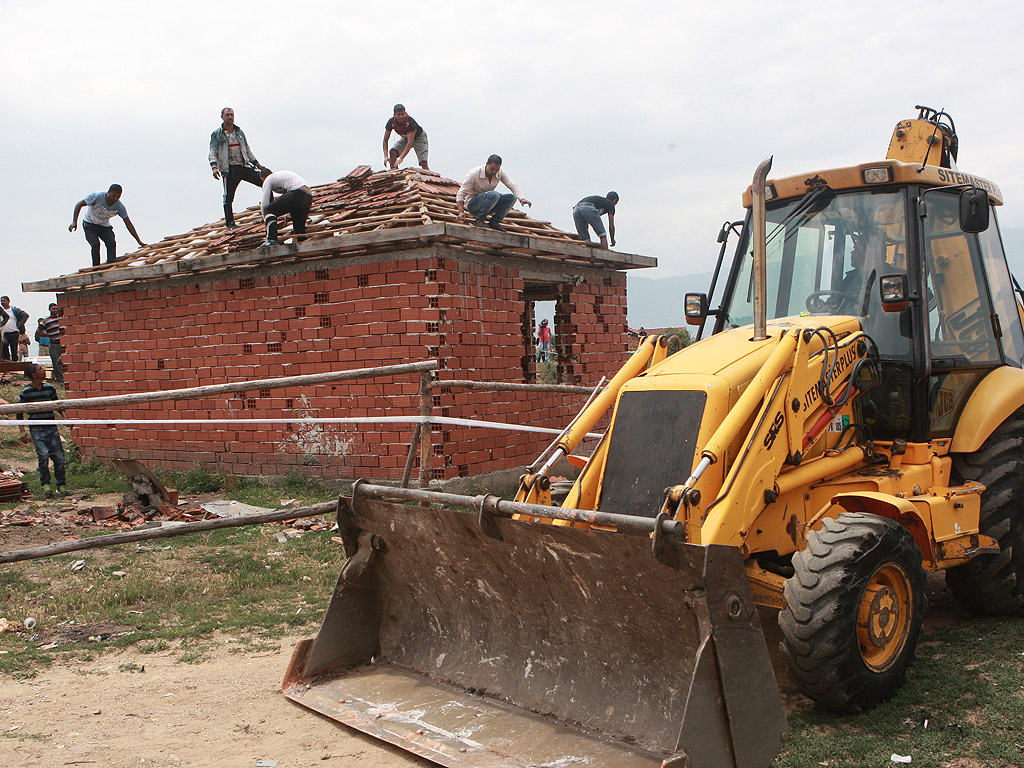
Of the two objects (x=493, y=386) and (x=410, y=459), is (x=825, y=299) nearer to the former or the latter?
(x=410, y=459)

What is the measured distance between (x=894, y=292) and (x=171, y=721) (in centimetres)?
441

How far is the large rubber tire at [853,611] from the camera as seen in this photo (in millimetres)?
3855

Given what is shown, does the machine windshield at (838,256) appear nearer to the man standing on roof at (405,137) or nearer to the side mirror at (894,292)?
the side mirror at (894,292)

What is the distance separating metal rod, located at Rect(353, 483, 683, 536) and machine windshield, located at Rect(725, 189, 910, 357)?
223 cm

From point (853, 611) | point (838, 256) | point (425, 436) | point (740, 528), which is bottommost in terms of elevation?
point (853, 611)

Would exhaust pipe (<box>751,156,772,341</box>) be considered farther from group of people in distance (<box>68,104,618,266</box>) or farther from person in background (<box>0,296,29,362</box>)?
person in background (<box>0,296,29,362</box>)

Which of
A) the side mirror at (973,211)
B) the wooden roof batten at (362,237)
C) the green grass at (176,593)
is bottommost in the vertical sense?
the green grass at (176,593)

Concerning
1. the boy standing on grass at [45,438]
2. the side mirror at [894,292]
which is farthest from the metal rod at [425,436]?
the boy standing on grass at [45,438]

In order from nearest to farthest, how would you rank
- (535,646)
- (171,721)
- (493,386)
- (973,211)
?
1. (535,646)
2. (171,721)
3. (973,211)
4. (493,386)

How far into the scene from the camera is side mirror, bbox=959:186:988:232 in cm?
484

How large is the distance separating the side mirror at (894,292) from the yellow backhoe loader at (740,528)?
0.04 ft

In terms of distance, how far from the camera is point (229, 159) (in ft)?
44.2

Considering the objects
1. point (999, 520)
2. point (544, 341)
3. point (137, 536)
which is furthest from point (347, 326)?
point (544, 341)

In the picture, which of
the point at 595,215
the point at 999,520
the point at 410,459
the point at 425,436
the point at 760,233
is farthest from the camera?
the point at 595,215
